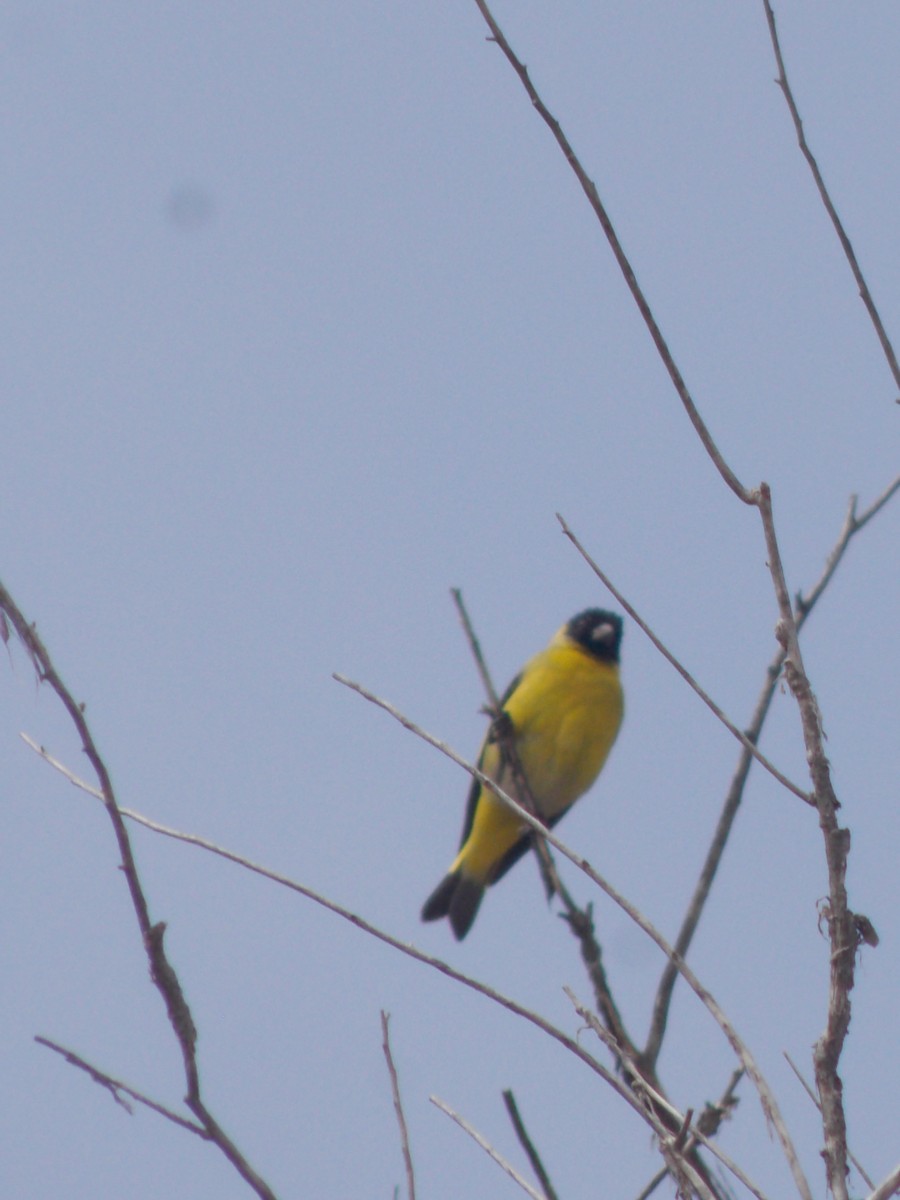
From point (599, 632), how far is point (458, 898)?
6.06ft

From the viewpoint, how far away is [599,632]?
9.44 metres

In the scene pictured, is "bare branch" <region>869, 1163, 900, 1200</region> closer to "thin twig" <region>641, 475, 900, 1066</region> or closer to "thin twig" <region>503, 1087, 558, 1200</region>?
"thin twig" <region>503, 1087, 558, 1200</region>

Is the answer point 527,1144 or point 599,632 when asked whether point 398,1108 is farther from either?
point 599,632

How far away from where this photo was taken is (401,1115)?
214cm

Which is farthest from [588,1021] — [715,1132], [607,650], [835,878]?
[607,650]

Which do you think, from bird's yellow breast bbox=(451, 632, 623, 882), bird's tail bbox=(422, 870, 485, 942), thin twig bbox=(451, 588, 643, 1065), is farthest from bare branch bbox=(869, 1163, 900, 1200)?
bird's tail bbox=(422, 870, 485, 942)

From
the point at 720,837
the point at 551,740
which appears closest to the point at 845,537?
the point at 720,837

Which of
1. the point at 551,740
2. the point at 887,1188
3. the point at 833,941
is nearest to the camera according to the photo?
the point at 887,1188

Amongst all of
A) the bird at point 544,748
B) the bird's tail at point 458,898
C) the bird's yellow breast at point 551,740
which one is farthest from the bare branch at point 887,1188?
the bird's tail at point 458,898

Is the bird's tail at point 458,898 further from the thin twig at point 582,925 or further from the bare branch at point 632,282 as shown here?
the bare branch at point 632,282

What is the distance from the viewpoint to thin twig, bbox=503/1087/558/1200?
6.78ft

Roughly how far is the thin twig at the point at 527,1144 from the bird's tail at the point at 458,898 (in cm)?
714

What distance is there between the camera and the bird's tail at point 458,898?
925 centimetres

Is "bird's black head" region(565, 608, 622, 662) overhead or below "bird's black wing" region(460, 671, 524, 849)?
overhead
